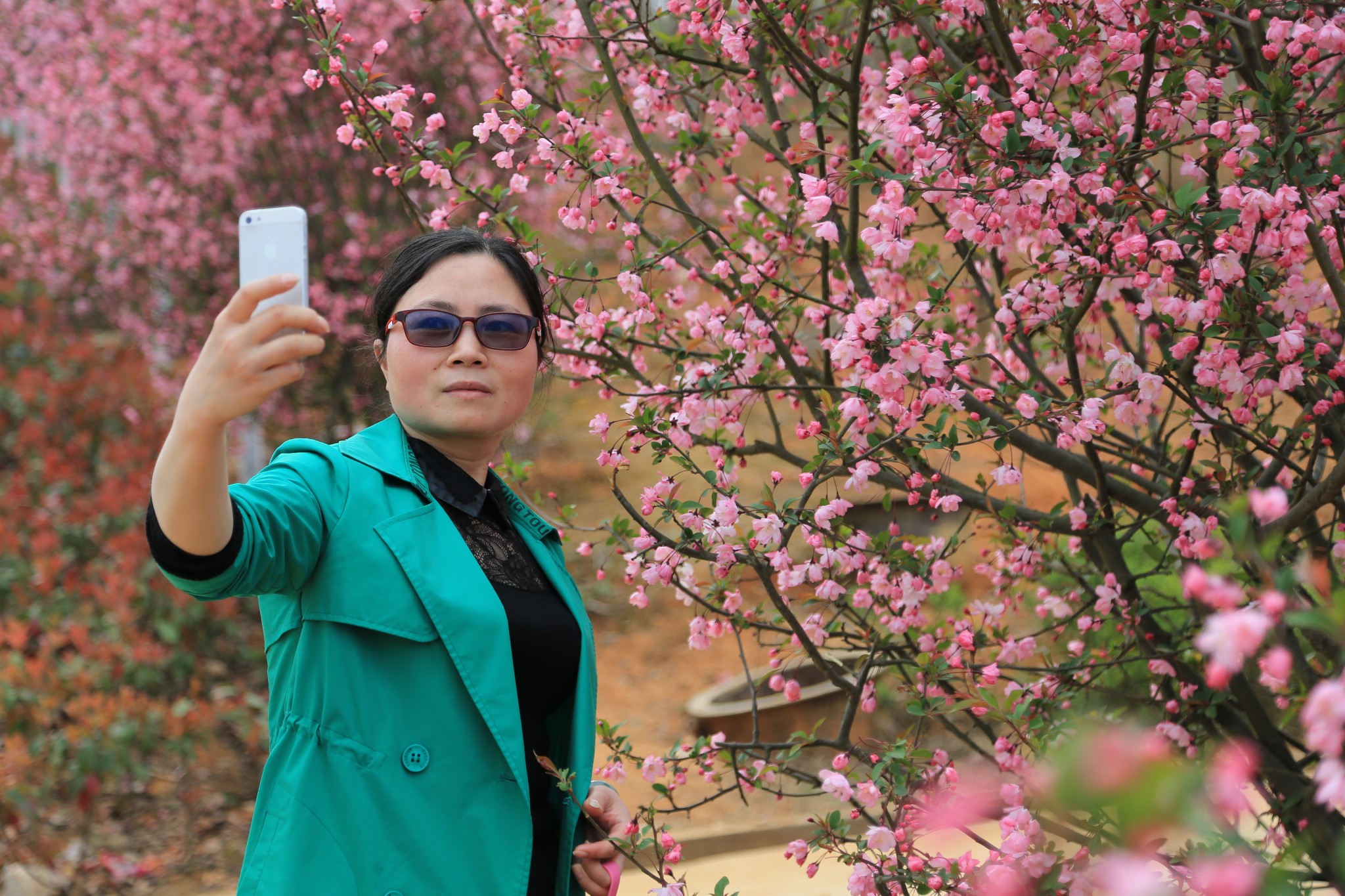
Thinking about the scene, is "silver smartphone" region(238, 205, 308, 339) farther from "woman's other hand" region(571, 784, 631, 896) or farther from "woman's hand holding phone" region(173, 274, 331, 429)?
"woman's other hand" region(571, 784, 631, 896)

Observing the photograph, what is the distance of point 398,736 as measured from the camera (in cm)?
162

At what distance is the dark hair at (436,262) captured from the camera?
196 centimetres

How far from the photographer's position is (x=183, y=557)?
52.3 inches

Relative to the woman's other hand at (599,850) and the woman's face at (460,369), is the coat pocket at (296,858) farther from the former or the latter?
the woman's face at (460,369)

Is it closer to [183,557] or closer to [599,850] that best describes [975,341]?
[599,850]

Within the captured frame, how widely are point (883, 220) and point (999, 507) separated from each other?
0.87 m

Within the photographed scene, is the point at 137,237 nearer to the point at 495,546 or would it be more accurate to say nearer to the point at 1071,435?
the point at 495,546

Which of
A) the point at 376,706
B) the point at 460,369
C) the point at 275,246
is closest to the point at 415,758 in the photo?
the point at 376,706

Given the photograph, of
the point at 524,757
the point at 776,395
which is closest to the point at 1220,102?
the point at 776,395

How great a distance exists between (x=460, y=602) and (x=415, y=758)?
0.24 m

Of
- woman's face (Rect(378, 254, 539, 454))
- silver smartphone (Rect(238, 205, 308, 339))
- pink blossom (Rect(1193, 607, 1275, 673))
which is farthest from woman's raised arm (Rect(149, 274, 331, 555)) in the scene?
pink blossom (Rect(1193, 607, 1275, 673))

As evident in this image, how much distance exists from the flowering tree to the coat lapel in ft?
1.39

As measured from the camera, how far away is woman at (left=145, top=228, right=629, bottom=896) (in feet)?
4.52

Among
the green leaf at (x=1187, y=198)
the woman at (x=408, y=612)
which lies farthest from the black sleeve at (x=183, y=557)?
the green leaf at (x=1187, y=198)
